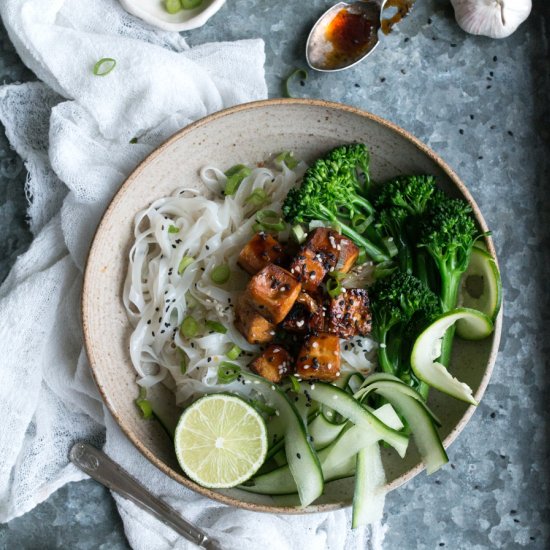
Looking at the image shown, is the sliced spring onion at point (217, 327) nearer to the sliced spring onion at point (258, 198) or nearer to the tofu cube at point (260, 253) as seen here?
the tofu cube at point (260, 253)

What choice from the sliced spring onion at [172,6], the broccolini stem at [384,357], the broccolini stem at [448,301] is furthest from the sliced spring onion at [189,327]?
the sliced spring onion at [172,6]

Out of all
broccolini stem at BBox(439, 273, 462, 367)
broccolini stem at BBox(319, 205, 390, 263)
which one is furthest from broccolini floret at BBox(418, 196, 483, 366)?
broccolini stem at BBox(319, 205, 390, 263)

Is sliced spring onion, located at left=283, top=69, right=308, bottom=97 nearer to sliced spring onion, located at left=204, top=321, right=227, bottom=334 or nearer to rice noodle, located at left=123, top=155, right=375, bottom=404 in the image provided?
rice noodle, located at left=123, top=155, right=375, bottom=404

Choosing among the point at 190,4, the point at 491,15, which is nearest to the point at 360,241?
the point at 491,15

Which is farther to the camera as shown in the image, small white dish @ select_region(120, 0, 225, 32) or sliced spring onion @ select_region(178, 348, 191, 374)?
small white dish @ select_region(120, 0, 225, 32)

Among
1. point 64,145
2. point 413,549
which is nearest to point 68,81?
point 64,145

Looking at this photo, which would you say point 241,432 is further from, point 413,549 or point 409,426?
point 413,549
